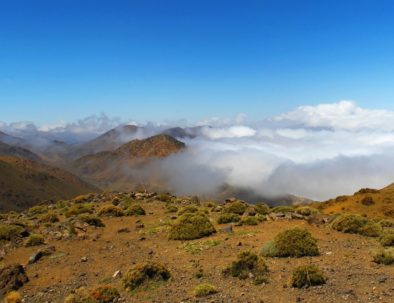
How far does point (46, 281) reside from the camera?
1967cm

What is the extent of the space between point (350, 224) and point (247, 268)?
34.5ft

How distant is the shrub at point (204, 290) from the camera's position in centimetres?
1454

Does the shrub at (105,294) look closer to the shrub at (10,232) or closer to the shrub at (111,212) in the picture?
the shrub at (10,232)

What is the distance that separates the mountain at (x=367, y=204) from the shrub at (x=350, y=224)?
4818 cm

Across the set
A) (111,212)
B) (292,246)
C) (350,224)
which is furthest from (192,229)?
(111,212)

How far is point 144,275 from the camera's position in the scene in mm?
16562

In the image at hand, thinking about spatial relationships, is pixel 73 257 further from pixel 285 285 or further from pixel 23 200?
pixel 23 200

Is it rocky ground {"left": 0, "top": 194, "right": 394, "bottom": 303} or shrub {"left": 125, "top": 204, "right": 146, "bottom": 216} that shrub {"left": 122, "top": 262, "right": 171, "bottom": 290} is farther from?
shrub {"left": 125, "top": 204, "right": 146, "bottom": 216}

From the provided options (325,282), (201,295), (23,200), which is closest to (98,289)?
(201,295)

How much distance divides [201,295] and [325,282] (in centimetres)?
446

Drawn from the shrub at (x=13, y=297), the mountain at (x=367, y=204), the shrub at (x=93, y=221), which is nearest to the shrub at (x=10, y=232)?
the shrub at (x=93, y=221)

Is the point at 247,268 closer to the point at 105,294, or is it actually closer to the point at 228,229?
the point at 105,294

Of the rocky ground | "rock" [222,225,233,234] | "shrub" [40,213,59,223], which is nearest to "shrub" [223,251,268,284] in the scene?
the rocky ground

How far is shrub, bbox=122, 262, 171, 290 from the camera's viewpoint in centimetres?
1626
